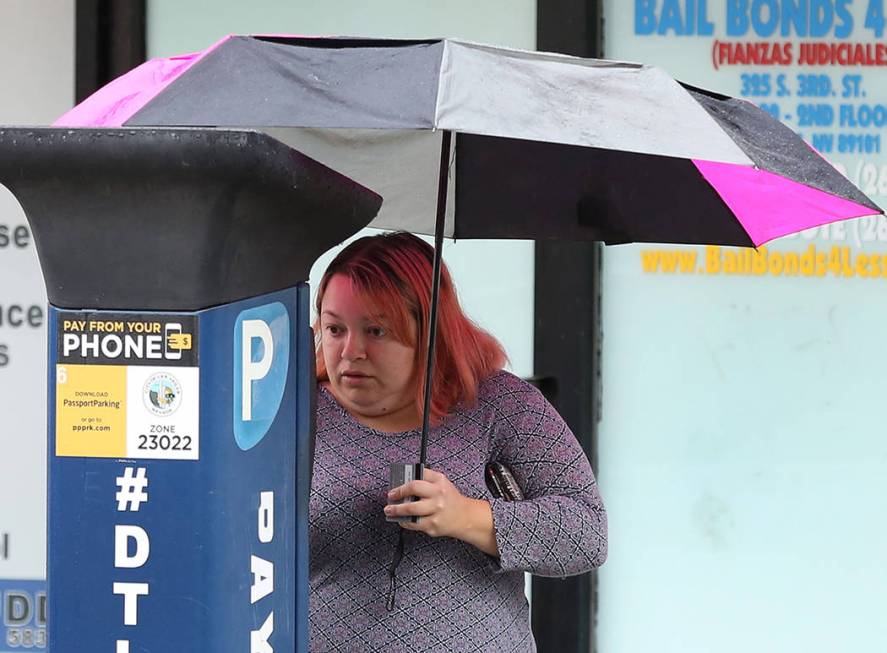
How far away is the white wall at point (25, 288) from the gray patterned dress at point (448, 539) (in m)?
2.50

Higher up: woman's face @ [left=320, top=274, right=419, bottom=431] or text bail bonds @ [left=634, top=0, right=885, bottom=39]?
text bail bonds @ [left=634, top=0, right=885, bottom=39]

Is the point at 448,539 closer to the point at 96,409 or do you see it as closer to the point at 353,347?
the point at 353,347

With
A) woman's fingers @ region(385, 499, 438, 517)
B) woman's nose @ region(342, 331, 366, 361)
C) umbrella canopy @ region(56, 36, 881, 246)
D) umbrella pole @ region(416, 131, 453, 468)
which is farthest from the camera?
woman's nose @ region(342, 331, 366, 361)

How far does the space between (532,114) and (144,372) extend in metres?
0.68

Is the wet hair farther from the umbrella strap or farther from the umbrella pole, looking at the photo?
the umbrella strap

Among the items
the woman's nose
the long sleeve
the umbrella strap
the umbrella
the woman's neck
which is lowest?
the umbrella strap

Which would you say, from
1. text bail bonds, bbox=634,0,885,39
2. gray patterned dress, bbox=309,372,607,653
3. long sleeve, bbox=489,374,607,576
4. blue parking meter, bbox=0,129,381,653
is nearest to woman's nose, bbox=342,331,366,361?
gray patterned dress, bbox=309,372,607,653

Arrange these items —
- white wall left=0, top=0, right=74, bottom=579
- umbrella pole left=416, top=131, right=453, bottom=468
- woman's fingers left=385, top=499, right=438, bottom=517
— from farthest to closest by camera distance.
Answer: white wall left=0, top=0, right=74, bottom=579 → umbrella pole left=416, top=131, right=453, bottom=468 → woman's fingers left=385, top=499, right=438, bottom=517

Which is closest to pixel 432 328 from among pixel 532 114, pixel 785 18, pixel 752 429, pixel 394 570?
pixel 394 570

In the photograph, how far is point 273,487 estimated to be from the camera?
2027mm

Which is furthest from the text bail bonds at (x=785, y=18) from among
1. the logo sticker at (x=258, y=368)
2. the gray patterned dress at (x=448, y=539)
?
the logo sticker at (x=258, y=368)

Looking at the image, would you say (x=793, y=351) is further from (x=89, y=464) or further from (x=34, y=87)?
(x=89, y=464)

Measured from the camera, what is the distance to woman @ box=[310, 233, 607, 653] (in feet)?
8.20

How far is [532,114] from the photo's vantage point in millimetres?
2098
